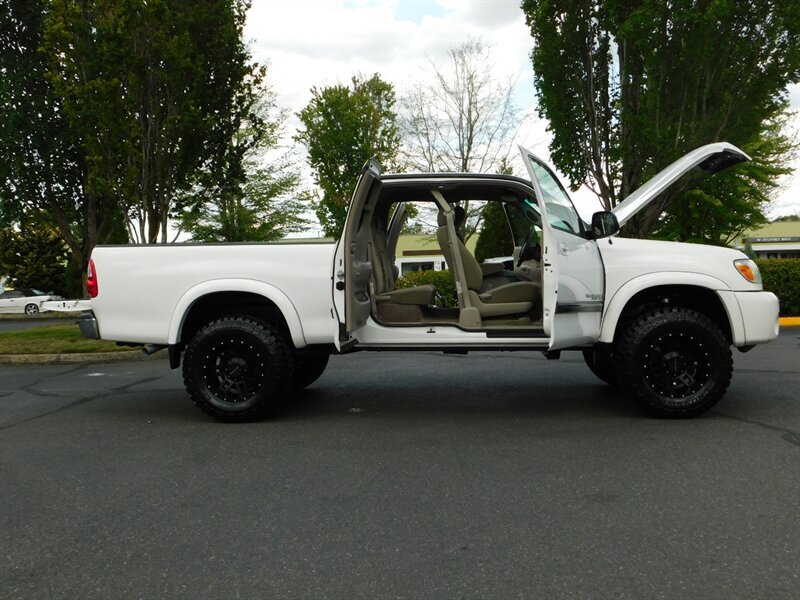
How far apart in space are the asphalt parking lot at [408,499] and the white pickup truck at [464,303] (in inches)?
16.9

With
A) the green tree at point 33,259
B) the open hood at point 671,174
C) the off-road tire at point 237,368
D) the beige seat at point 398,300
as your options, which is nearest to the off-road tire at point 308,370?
the beige seat at point 398,300

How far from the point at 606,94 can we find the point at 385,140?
13943 millimetres

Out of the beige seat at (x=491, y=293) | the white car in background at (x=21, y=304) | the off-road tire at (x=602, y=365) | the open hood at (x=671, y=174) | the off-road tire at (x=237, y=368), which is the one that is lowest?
the white car in background at (x=21, y=304)

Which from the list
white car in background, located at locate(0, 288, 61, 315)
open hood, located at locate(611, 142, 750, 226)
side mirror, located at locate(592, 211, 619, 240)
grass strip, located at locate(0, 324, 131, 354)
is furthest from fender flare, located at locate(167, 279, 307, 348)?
white car in background, located at locate(0, 288, 61, 315)

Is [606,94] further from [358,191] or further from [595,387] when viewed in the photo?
[358,191]

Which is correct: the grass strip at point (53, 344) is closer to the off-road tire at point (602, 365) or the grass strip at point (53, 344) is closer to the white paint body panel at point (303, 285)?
the white paint body panel at point (303, 285)

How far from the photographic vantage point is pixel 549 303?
5035 millimetres

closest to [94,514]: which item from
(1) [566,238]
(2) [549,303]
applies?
(2) [549,303]

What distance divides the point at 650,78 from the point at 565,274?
32.9 feet

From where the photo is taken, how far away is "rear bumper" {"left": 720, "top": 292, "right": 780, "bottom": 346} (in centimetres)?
520

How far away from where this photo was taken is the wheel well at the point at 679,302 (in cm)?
537

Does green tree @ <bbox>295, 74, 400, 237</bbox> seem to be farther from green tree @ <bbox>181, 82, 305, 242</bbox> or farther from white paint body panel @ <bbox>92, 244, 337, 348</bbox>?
white paint body panel @ <bbox>92, 244, 337, 348</bbox>

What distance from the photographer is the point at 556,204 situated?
5.29 meters

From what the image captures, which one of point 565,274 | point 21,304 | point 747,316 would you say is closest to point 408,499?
point 565,274
